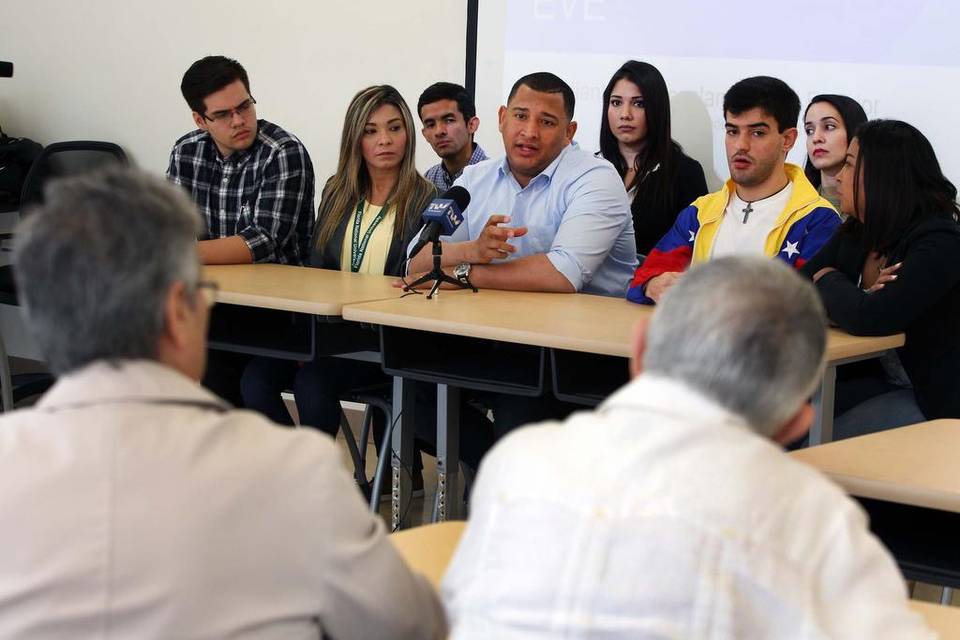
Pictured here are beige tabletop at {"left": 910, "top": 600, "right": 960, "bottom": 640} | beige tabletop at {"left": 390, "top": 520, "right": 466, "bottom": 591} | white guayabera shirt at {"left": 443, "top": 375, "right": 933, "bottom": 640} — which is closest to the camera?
white guayabera shirt at {"left": 443, "top": 375, "right": 933, "bottom": 640}

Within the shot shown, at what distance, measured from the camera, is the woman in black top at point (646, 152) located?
412cm

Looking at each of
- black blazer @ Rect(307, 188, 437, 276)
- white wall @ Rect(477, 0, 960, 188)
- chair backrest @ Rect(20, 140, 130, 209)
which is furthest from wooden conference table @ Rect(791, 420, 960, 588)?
chair backrest @ Rect(20, 140, 130, 209)

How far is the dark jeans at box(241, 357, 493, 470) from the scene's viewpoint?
136 inches

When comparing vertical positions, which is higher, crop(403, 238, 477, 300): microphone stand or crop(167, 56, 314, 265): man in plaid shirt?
crop(167, 56, 314, 265): man in plaid shirt

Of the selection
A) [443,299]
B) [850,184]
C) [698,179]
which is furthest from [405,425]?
[698,179]

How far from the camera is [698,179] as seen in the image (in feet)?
14.0

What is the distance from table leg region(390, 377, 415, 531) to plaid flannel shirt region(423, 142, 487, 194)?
1.50 meters

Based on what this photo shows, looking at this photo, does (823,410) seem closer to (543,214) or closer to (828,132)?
(543,214)

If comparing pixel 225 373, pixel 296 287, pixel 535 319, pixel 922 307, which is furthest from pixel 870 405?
pixel 225 373

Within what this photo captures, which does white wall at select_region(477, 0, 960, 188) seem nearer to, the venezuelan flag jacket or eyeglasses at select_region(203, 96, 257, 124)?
the venezuelan flag jacket

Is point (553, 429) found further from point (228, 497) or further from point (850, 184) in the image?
point (850, 184)

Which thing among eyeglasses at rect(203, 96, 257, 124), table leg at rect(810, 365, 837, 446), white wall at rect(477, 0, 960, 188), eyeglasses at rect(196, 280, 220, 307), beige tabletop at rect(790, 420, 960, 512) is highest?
white wall at rect(477, 0, 960, 188)

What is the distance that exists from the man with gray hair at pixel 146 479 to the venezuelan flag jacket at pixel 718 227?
219cm

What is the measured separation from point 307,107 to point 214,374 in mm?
1911
